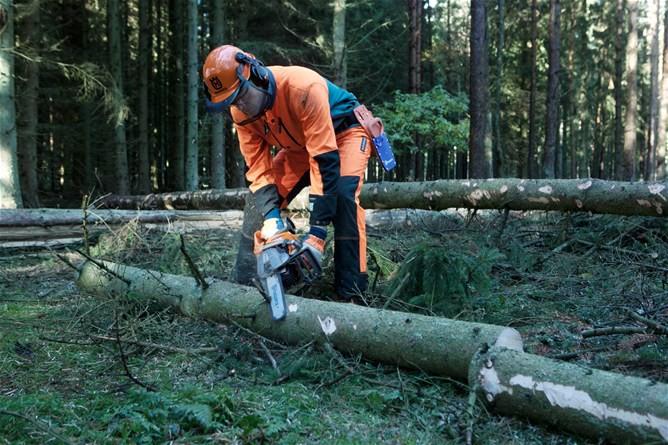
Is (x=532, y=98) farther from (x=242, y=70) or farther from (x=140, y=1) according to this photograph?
(x=242, y=70)

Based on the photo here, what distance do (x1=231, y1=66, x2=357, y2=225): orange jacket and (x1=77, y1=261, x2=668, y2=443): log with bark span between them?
0.69m

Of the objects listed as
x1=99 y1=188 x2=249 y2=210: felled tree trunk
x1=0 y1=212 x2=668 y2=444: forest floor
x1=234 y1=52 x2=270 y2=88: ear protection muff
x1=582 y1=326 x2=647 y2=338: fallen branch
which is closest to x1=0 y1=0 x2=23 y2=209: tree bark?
x1=99 y1=188 x2=249 y2=210: felled tree trunk

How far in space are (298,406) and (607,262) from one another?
12.5 ft

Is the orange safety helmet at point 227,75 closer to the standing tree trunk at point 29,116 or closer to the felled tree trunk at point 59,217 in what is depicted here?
the felled tree trunk at point 59,217

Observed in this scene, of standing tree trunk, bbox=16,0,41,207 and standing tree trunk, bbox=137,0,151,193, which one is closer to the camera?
standing tree trunk, bbox=16,0,41,207

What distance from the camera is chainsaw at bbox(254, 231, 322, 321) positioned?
120 inches

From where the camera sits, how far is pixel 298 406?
92.2 inches

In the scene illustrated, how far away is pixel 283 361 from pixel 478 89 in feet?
31.9

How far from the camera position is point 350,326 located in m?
2.88

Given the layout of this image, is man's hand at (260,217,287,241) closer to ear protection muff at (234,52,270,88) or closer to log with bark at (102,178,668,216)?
ear protection muff at (234,52,270,88)

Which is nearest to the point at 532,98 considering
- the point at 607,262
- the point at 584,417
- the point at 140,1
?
the point at 140,1

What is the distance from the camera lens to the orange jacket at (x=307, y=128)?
11.5 ft

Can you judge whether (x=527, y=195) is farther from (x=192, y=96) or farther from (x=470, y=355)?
(x=192, y=96)

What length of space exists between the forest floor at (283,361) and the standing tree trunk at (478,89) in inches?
252
